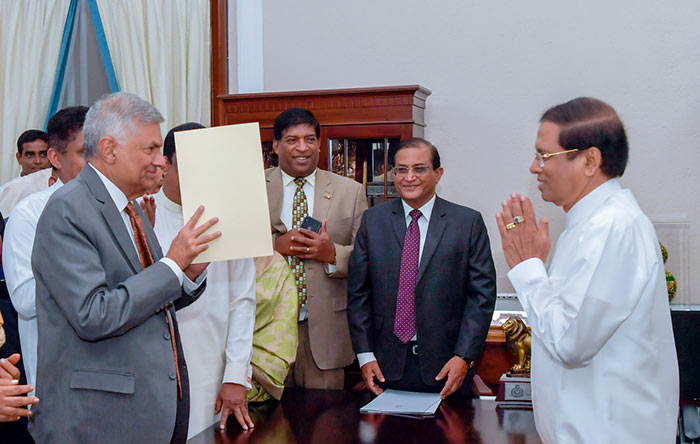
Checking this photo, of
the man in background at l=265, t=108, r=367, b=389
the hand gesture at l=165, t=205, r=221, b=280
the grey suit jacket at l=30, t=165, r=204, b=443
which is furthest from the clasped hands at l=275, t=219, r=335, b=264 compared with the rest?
the grey suit jacket at l=30, t=165, r=204, b=443

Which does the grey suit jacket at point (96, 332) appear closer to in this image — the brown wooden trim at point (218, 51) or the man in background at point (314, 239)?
the man in background at point (314, 239)

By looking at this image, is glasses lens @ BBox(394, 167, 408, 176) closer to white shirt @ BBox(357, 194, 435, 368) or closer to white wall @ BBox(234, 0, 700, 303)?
white shirt @ BBox(357, 194, 435, 368)

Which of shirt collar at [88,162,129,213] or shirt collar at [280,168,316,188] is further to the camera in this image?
shirt collar at [280,168,316,188]

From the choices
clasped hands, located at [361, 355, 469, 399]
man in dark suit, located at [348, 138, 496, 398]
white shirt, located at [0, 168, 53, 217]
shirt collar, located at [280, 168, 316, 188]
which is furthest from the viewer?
white shirt, located at [0, 168, 53, 217]

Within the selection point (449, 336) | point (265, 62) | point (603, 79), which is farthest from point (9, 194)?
point (603, 79)

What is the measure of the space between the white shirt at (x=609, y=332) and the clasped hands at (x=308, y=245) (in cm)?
143

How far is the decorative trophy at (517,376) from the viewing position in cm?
249

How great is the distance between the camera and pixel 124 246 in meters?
1.85

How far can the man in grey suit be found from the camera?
5.68 feet

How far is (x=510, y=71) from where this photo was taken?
4.55m

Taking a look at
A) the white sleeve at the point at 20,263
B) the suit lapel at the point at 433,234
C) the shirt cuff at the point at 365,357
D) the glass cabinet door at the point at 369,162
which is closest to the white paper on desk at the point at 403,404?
the shirt cuff at the point at 365,357

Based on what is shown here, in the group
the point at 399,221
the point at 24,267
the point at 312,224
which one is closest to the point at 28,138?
the point at 312,224

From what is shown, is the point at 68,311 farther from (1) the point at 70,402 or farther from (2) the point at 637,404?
(2) the point at 637,404

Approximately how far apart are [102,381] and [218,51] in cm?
370
